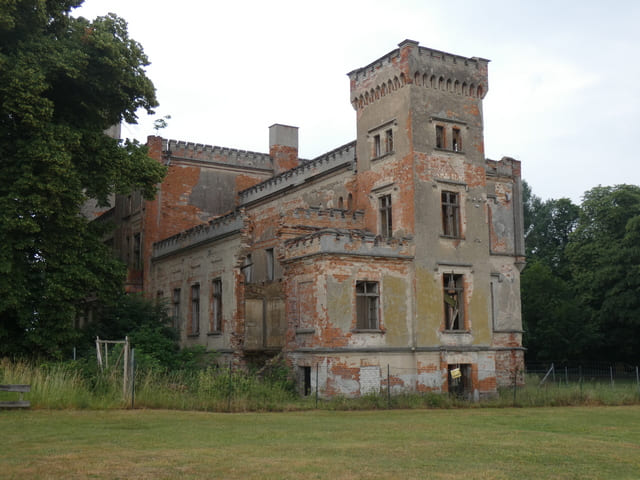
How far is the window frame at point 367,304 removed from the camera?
Answer: 2505cm

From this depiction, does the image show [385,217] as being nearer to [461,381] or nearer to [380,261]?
[380,261]

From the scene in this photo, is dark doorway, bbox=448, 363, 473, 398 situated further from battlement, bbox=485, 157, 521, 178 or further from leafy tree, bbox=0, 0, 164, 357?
leafy tree, bbox=0, 0, 164, 357

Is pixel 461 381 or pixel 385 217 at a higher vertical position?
pixel 385 217

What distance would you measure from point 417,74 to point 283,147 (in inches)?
657

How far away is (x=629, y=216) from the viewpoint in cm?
4541

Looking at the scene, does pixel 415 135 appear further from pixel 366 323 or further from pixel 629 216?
pixel 629 216

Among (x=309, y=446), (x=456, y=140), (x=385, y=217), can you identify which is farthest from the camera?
(x=456, y=140)

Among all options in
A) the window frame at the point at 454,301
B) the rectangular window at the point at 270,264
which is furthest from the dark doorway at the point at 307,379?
the rectangular window at the point at 270,264

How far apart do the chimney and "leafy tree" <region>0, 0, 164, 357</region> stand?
15.8m

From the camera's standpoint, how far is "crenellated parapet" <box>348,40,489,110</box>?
26.7 meters

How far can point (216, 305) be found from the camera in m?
31.3

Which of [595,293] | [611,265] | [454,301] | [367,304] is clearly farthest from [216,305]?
[595,293]

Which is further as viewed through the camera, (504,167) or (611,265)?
(611,265)

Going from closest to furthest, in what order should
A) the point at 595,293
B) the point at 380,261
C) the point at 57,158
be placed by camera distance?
the point at 57,158, the point at 380,261, the point at 595,293
